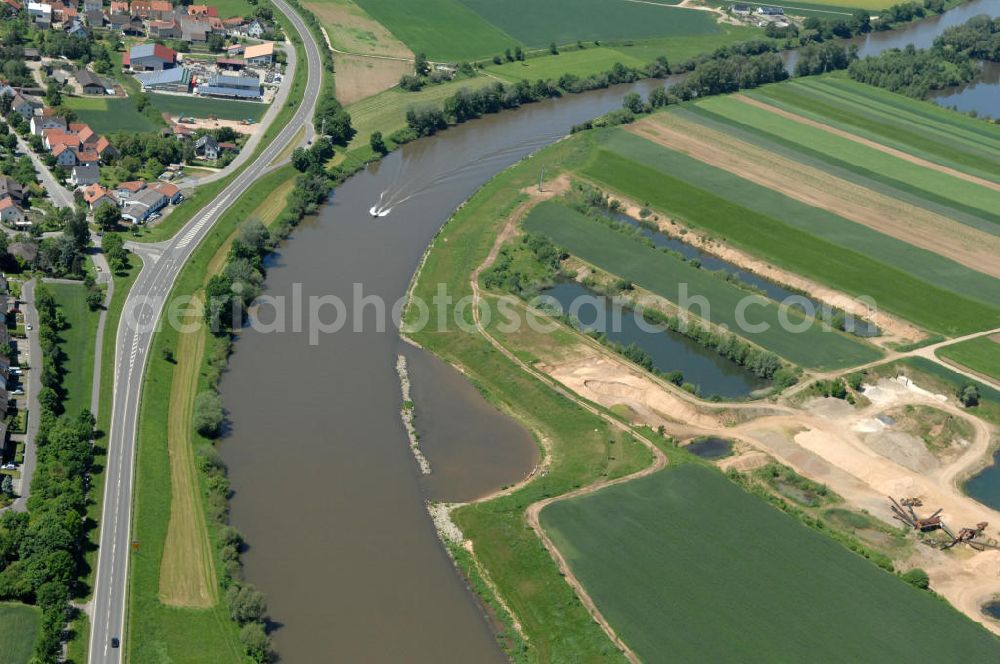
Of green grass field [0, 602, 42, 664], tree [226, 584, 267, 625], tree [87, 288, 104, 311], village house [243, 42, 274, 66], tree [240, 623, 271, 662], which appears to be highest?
village house [243, 42, 274, 66]

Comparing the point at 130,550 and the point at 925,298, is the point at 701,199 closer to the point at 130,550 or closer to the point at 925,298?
the point at 925,298

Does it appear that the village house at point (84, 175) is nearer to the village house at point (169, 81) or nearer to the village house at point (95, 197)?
the village house at point (95, 197)

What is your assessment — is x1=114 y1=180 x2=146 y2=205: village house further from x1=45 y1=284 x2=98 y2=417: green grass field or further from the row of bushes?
the row of bushes

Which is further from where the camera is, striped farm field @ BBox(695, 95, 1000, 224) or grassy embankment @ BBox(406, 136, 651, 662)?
striped farm field @ BBox(695, 95, 1000, 224)

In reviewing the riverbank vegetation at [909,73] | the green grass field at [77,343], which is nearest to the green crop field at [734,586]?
the green grass field at [77,343]

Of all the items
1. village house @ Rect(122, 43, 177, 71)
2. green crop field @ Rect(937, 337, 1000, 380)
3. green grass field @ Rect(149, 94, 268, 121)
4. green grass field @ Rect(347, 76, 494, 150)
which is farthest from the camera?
village house @ Rect(122, 43, 177, 71)

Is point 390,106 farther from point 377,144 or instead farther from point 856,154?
point 856,154

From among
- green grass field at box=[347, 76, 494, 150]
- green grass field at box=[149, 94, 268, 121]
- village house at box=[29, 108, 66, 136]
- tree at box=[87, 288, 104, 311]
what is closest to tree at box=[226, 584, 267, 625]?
tree at box=[87, 288, 104, 311]
